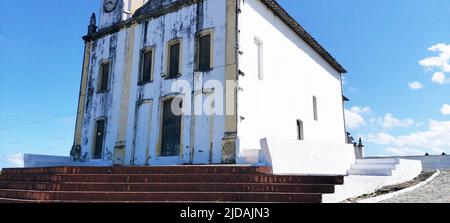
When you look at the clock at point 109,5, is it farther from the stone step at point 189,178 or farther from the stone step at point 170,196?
the stone step at point 170,196

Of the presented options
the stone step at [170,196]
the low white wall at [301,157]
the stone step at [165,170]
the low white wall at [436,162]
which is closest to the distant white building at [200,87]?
the low white wall at [301,157]

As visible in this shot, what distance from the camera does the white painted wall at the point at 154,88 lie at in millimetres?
12500

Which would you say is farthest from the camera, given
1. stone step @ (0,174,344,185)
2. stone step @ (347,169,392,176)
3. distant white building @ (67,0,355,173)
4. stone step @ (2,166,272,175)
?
distant white building @ (67,0,355,173)

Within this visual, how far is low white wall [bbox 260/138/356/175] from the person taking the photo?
925 centimetres

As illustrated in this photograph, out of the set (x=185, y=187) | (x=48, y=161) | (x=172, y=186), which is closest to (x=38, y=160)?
(x=48, y=161)

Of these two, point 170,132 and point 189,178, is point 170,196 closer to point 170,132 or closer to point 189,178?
point 189,178

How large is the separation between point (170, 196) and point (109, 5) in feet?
45.3

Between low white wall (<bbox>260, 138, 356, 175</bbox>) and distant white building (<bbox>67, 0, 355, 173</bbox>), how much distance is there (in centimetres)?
4

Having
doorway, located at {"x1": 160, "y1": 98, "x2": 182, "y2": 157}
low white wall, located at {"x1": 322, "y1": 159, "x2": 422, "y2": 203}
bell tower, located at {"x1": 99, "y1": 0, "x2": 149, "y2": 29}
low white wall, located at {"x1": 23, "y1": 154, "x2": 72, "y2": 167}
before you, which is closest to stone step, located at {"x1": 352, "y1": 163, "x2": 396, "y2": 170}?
low white wall, located at {"x1": 322, "y1": 159, "x2": 422, "y2": 203}

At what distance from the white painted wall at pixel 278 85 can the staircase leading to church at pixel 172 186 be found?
3519mm

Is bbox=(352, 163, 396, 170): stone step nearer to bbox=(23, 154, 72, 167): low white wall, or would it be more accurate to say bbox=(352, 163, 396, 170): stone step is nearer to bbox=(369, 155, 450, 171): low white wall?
bbox=(369, 155, 450, 171): low white wall

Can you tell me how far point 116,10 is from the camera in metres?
17.2
